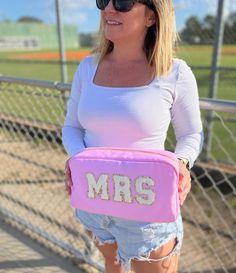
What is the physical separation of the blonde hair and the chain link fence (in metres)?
0.41

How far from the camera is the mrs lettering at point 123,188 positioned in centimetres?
126

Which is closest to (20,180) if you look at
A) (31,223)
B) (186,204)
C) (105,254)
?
(31,223)

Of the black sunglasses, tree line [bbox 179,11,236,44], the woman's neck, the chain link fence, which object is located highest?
the black sunglasses

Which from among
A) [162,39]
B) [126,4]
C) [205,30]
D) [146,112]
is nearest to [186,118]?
[146,112]

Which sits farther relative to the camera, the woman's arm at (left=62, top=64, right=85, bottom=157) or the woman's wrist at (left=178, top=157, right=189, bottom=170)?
the woman's arm at (left=62, top=64, right=85, bottom=157)

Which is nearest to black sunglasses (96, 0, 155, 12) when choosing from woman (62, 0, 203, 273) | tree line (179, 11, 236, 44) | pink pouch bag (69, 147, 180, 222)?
woman (62, 0, 203, 273)

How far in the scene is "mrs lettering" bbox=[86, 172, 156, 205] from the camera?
4.12 ft

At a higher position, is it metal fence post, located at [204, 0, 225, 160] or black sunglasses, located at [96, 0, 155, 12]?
black sunglasses, located at [96, 0, 155, 12]

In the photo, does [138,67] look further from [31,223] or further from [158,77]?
[31,223]

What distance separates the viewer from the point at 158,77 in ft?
4.45

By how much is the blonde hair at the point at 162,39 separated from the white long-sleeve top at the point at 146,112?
4 centimetres

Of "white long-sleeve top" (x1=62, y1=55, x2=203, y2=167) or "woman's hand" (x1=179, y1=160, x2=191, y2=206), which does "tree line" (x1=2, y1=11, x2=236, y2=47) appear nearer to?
"white long-sleeve top" (x1=62, y1=55, x2=203, y2=167)

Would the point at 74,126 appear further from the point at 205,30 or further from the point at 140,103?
the point at 205,30

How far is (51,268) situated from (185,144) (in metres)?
1.56
